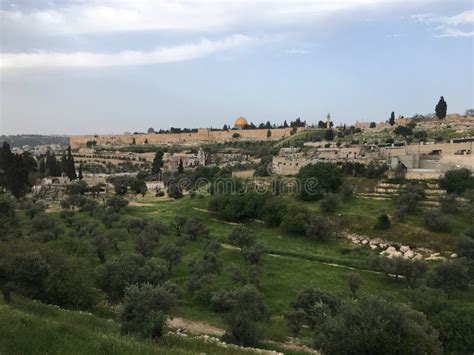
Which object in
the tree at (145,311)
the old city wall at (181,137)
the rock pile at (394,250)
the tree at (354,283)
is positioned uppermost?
the old city wall at (181,137)

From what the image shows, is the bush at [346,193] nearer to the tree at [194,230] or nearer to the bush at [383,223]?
the bush at [383,223]

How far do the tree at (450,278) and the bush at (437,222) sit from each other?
9.95 meters

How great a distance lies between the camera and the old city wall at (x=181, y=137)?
131 meters

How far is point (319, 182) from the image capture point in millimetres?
43125

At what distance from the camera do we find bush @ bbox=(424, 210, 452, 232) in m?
30.5

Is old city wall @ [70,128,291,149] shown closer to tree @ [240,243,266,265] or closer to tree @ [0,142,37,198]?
tree @ [0,142,37,198]

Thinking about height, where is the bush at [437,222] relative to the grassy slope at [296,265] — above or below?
above

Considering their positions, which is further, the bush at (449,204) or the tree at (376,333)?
the bush at (449,204)

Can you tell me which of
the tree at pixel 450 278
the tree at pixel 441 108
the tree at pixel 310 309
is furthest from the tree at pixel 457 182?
the tree at pixel 441 108

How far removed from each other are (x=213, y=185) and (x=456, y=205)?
947 inches

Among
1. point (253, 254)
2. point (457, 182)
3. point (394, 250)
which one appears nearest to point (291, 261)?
point (253, 254)

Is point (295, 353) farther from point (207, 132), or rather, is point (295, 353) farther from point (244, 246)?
point (207, 132)

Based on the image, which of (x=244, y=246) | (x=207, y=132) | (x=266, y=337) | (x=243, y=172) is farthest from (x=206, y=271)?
(x=207, y=132)

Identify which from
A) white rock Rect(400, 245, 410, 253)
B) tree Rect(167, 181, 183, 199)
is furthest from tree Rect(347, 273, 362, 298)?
tree Rect(167, 181, 183, 199)
